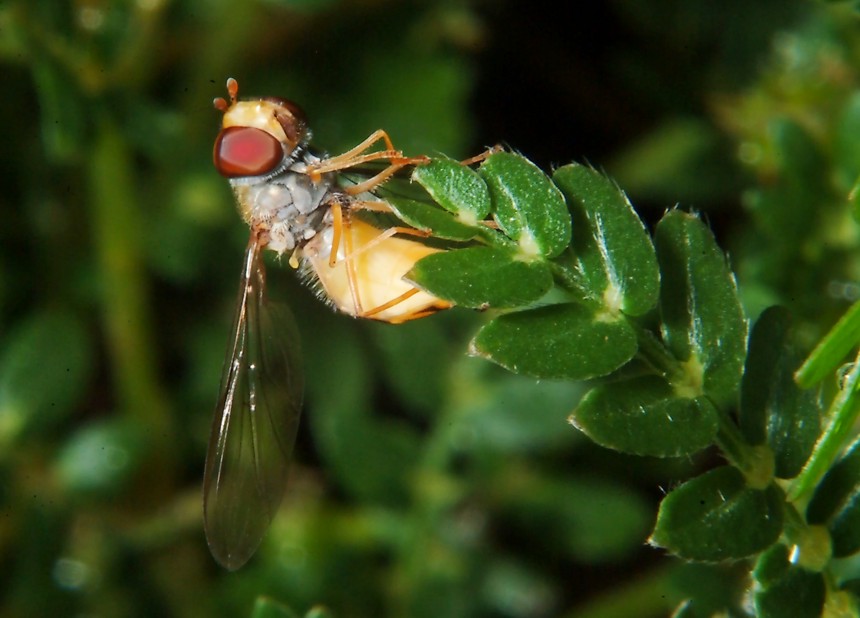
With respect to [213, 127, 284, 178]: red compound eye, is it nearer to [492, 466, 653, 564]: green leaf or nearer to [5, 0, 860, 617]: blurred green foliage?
[5, 0, 860, 617]: blurred green foliage

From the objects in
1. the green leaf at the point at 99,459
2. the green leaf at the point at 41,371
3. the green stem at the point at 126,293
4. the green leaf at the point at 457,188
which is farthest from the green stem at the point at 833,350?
the green stem at the point at 126,293

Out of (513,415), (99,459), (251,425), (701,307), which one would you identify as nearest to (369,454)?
(513,415)

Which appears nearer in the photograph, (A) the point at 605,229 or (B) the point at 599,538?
(A) the point at 605,229

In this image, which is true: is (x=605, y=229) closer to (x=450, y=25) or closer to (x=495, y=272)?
(x=495, y=272)

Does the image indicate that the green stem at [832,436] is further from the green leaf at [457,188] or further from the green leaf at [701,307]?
the green leaf at [457,188]

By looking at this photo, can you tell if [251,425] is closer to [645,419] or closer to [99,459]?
[99,459]

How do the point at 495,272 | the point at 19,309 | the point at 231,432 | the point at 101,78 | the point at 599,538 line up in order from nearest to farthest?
the point at 495,272 → the point at 231,432 → the point at 101,78 → the point at 599,538 → the point at 19,309

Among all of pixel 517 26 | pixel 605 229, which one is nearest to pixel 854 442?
pixel 605 229
